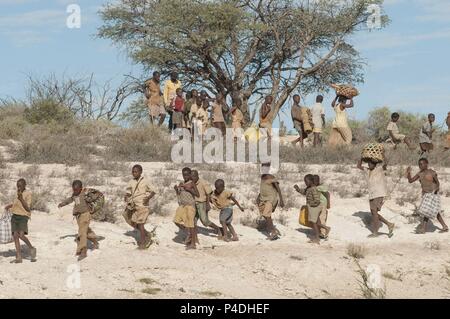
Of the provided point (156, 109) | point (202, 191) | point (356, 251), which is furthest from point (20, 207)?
point (156, 109)

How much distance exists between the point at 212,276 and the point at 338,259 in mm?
2153

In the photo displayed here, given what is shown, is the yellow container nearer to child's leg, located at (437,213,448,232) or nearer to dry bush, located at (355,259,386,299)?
child's leg, located at (437,213,448,232)

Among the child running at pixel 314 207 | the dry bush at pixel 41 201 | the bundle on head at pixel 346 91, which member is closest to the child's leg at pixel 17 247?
the dry bush at pixel 41 201

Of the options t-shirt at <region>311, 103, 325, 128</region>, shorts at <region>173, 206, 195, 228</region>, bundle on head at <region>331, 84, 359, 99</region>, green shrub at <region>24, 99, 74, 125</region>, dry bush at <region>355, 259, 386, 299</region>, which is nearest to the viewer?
dry bush at <region>355, 259, 386, 299</region>

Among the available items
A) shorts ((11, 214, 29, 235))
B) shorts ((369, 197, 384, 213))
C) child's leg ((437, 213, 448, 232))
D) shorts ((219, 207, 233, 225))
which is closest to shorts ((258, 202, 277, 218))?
shorts ((219, 207, 233, 225))

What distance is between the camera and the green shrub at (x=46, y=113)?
26375 mm

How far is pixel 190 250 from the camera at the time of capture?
43.4 ft

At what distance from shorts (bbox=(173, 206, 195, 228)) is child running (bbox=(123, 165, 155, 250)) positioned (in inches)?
19.2

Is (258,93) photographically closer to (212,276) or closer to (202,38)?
(202,38)

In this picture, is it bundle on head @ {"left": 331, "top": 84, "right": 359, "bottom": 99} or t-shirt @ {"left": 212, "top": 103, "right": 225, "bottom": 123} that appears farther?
t-shirt @ {"left": 212, "top": 103, "right": 225, "bottom": 123}

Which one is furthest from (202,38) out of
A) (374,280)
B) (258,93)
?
(374,280)

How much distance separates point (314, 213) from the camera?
14.1m

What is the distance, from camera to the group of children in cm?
1241
